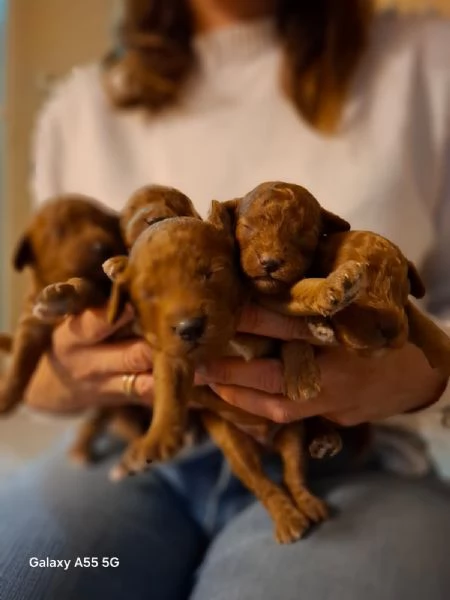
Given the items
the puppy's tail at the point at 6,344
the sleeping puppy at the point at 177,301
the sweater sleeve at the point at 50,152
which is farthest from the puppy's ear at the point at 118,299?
the sweater sleeve at the point at 50,152

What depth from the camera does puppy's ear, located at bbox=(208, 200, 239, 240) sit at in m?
0.48

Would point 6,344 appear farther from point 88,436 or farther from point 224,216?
point 224,216

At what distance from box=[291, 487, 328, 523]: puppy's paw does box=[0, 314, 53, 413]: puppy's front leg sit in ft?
0.99

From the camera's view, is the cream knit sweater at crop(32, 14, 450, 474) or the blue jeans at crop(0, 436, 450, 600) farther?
the cream knit sweater at crop(32, 14, 450, 474)

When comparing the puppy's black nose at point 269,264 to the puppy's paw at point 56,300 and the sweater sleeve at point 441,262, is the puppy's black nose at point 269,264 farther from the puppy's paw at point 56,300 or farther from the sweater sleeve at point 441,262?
the sweater sleeve at point 441,262

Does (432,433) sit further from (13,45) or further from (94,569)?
(13,45)

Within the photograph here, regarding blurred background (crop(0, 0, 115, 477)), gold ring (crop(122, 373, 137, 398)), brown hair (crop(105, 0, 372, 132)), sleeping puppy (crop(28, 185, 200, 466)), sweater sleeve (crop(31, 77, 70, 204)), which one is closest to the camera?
sleeping puppy (crop(28, 185, 200, 466))

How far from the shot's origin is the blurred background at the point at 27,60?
1.54 meters

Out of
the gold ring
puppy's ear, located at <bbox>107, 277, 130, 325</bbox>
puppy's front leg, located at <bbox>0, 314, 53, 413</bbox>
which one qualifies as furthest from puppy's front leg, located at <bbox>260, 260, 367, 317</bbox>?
puppy's front leg, located at <bbox>0, 314, 53, 413</bbox>

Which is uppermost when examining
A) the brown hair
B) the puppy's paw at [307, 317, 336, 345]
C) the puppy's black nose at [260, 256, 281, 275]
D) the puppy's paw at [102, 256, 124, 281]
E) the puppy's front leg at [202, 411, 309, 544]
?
the brown hair

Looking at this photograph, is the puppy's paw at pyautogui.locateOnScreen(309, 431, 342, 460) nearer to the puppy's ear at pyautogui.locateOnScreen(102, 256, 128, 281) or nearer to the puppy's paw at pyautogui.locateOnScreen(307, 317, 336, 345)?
the puppy's paw at pyautogui.locateOnScreen(307, 317, 336, 345)

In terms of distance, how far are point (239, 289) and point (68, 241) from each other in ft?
0.79

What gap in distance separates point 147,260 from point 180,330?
0.06m

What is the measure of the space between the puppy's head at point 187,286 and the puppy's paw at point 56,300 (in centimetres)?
11
